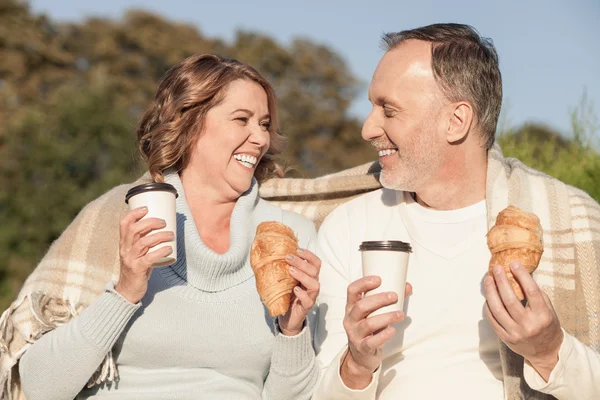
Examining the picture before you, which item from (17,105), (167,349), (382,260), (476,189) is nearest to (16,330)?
(167,349)

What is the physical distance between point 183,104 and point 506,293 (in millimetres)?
2206

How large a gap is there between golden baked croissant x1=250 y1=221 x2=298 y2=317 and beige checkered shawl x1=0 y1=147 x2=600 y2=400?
38.2 inches

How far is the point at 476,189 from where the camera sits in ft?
13.8

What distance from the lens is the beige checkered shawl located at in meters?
3.85

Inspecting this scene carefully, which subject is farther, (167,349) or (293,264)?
(167,349)

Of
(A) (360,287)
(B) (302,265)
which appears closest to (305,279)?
(B) (302,265)

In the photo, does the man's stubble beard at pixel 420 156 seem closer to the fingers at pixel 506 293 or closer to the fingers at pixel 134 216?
the fingers at pixel 506 293

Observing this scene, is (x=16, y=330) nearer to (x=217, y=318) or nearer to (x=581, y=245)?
(x=217, y=318)

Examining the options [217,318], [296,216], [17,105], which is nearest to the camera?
[217,318]

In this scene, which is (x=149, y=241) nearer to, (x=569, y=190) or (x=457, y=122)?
(x=457, y=122)

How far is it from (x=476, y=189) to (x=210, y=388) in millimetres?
1673

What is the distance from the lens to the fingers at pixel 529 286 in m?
3.13

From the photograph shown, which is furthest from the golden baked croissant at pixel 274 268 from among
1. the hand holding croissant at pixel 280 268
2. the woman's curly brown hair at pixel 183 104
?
the woman's curly brown hair at pixel 183 104

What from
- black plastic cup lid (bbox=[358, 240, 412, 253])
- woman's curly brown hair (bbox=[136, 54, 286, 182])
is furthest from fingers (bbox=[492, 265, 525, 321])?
woman's curly brown hair (bbox=[136, 54, 286, 182])
